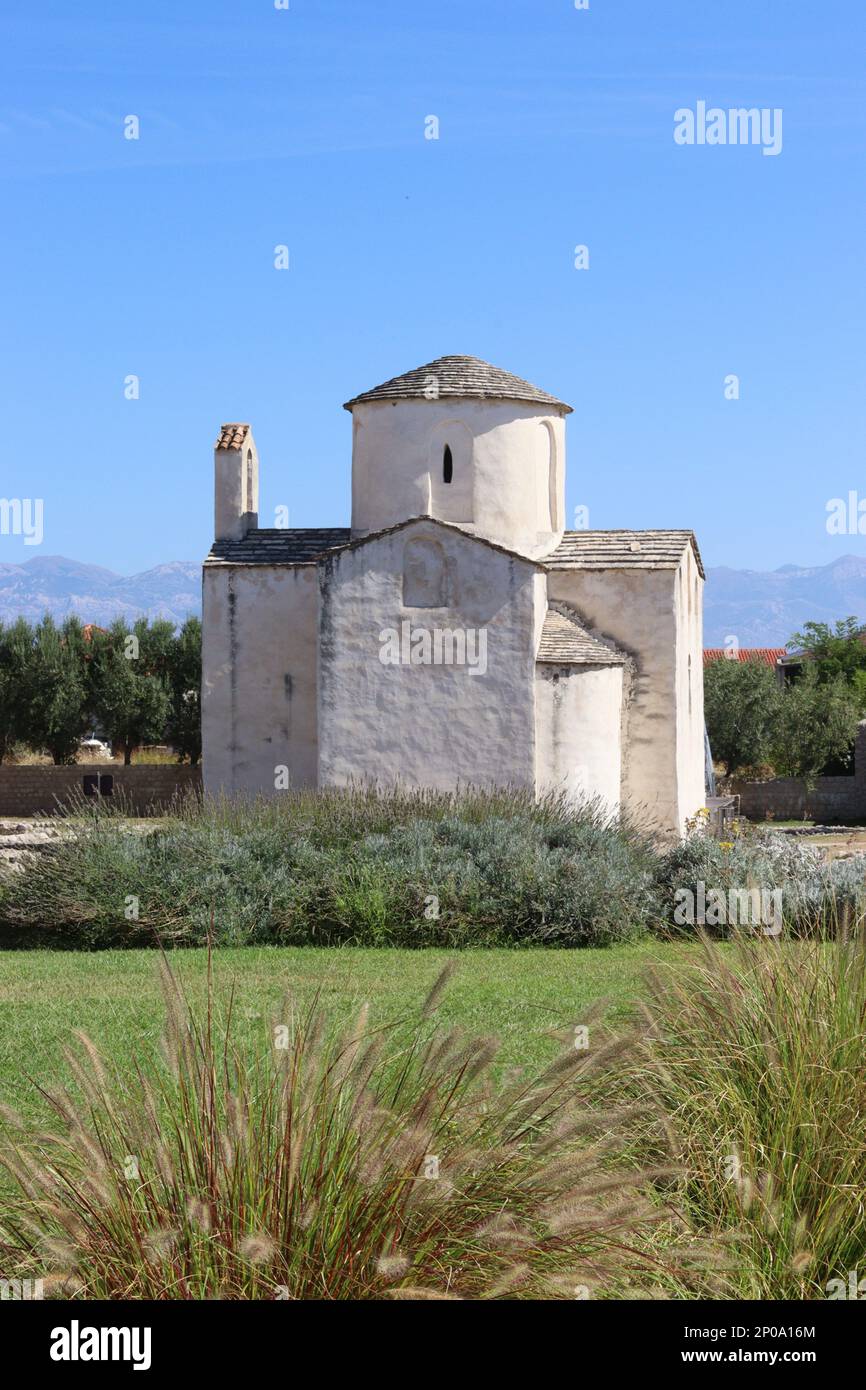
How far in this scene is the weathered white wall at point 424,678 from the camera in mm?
22500

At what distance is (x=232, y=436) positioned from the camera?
87.2 feet

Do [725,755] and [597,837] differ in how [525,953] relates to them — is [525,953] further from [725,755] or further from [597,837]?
[725,755]

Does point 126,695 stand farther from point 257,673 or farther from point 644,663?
point 644,663

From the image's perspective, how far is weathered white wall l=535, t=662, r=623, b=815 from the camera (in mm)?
22422

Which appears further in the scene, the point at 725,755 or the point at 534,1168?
the point at 725,755

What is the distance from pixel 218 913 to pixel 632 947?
4058mm

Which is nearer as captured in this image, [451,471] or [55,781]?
[451,471]

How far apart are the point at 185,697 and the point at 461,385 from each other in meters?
22.6

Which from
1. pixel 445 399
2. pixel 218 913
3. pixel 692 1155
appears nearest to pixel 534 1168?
pixel 692 1155

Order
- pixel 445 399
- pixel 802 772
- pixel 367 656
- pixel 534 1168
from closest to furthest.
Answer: pixel 534 1168 → pixel 367 656 → pixel 445 399 → pixel 802 772

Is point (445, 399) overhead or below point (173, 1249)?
overhead

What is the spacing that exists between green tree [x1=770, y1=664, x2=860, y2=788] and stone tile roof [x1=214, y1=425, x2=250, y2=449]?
74.3 feet

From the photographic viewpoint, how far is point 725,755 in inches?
1805

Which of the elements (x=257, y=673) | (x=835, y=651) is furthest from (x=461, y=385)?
(x=835, y=651)
